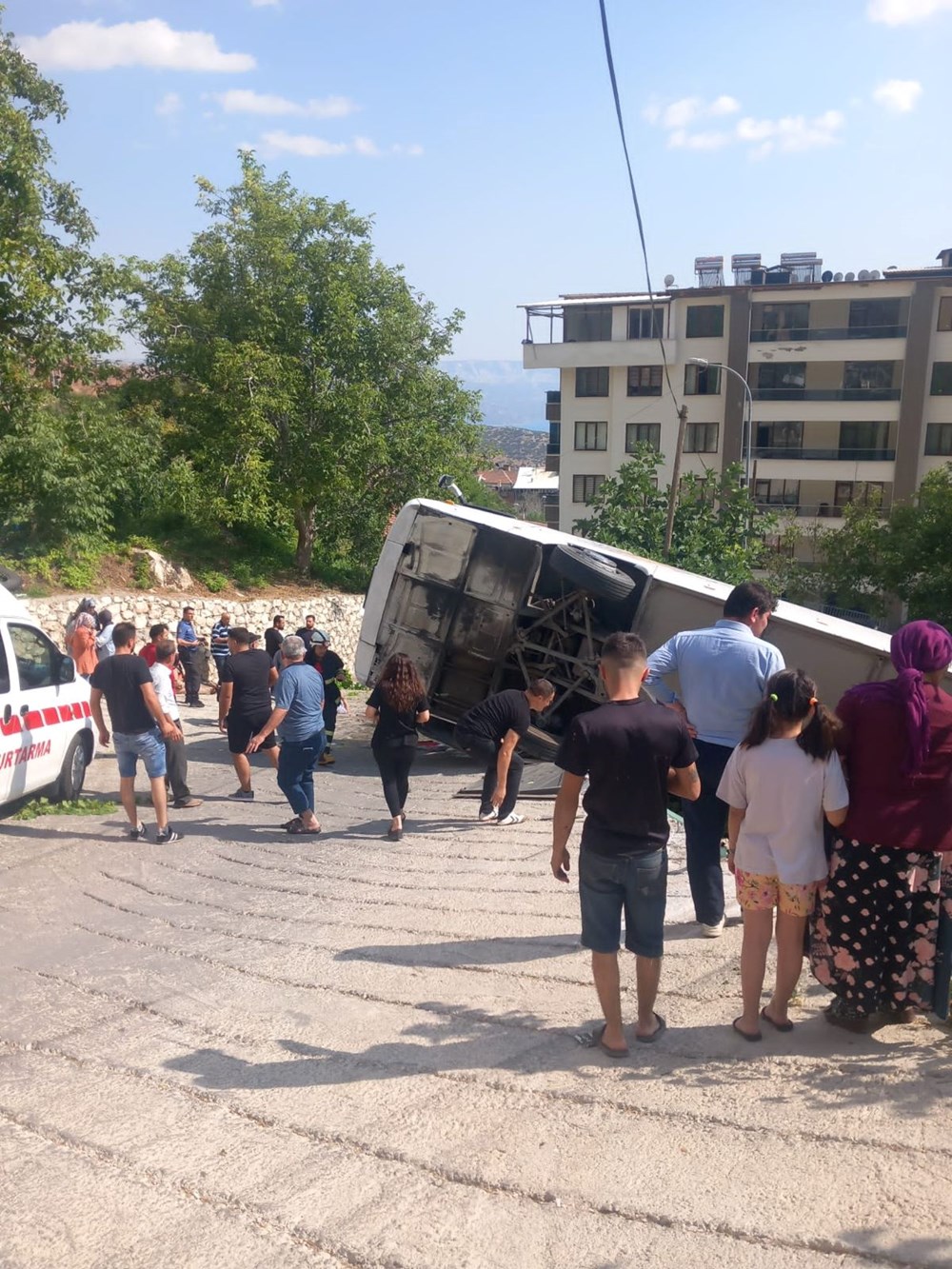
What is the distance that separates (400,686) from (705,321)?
4069cm

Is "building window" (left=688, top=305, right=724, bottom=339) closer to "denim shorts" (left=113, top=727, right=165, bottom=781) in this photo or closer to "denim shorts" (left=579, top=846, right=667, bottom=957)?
"denim shorts" (left=113, top=727, right=165, bottom=781)

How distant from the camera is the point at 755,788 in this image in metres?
4.46

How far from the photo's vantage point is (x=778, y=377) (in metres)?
44.9

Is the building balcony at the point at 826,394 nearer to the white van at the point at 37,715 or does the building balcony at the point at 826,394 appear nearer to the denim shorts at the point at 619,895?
the white van at the point at 37,715

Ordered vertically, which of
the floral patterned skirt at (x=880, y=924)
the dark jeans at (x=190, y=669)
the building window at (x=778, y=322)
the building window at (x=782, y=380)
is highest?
the building window at (x=778, y=322)

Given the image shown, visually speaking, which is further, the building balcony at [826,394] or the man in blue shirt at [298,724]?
the building balcony at [826,394]

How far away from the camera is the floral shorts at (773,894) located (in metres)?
4.45

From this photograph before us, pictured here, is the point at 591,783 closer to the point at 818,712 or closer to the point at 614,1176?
the point at 818,712

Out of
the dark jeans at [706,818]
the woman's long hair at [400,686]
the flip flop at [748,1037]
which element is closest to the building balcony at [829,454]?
the woman's long hair at [400,686]

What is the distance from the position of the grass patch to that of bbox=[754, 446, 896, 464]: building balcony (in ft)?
132

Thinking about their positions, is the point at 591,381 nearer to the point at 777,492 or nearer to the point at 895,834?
the point at 777,492

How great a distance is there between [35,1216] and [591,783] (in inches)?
97.1

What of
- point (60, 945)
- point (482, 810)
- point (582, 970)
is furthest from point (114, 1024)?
point (482, 810)

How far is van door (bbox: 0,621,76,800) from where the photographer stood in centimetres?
837
